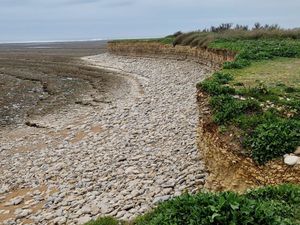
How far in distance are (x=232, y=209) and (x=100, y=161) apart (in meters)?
9.44

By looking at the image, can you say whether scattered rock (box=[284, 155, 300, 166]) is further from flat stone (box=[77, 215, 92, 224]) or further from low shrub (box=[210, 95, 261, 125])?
flat stone (box=[77, 215, 92, 224])

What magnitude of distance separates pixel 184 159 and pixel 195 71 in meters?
23.7

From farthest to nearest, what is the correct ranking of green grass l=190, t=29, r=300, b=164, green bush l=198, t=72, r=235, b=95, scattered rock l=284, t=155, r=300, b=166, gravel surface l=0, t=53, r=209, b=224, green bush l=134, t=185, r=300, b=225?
green bush l=198, t=72, r=235, b=95 → gravel surface l=0, t=53, r=209, b=224 → green grass l=190, t=29, r=300, b=164 → scattered rock l=284, t=155, r=300, b=166 → green bush l=134, t=185, r=300, b=225

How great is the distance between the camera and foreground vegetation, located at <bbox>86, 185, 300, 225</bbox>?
607cm

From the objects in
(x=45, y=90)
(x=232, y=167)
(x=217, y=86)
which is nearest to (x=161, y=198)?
(x=232, y=167)

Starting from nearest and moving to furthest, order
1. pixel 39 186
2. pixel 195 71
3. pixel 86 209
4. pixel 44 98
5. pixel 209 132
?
pixel 86 209 → pixel 209 132 → pixel 39 186 → pixel 44 98 → pixel 195 71

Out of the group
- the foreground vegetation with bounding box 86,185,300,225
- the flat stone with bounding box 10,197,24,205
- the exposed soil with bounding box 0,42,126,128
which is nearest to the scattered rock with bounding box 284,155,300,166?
the foreground vegetation with bounding box 86,185,300,225

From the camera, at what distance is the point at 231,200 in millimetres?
6305

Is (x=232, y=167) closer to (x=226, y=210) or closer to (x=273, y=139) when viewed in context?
(x=273, y=139)

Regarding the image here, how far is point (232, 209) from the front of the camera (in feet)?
20.2

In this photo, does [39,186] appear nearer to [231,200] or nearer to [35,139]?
[35,139]

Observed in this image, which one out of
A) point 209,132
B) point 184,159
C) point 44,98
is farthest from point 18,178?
point 44,98

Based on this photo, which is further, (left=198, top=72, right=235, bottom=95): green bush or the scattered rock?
(left=198, top=72, right=235, bottom=95): green bush

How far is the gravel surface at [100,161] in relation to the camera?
37.8 ft
